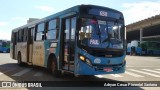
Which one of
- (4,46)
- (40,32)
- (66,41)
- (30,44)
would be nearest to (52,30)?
(66,41)

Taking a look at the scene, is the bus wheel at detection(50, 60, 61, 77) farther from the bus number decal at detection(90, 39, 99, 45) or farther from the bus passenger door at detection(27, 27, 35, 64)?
the bus passenger door at detection(27, 27, 35, 64)

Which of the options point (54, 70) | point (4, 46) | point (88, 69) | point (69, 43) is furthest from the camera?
Answer: point (4, 46)

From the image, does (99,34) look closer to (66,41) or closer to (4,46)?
(66,41)

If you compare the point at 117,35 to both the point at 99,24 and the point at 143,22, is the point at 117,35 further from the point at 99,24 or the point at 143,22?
the point at 143,22

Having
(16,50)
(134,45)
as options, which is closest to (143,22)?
(134,45)

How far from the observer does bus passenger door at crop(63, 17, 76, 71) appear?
12.8 m

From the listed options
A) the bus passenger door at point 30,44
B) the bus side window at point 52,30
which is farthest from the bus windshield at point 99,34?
the bus passenger door at point 30,44

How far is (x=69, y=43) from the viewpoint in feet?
43.2

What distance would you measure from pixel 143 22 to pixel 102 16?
2298 inches

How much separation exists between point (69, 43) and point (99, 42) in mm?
1464

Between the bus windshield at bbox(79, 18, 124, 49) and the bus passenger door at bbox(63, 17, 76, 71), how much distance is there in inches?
26.6

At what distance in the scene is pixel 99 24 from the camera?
41.1 ft

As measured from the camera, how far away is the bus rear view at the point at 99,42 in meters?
12.1

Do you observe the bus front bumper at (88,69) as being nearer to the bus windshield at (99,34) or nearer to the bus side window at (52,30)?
the bus windshield at (99,34)
